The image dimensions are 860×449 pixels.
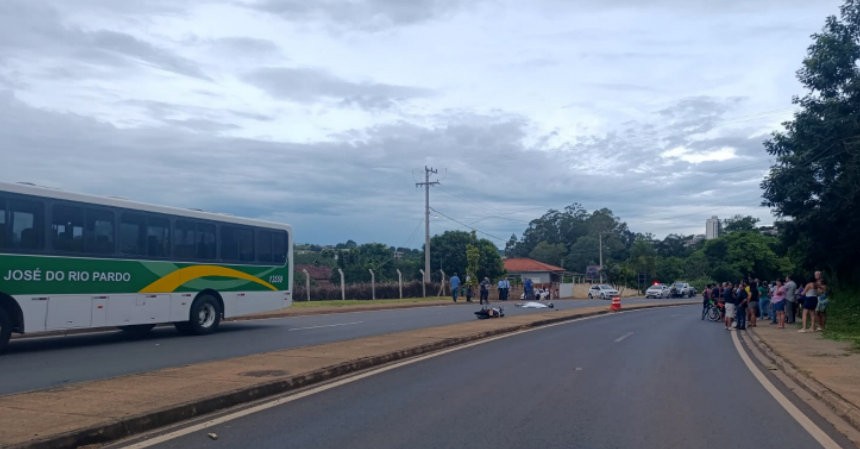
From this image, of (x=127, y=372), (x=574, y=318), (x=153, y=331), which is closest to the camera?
(x=127, y=372)

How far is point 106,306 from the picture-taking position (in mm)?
17969

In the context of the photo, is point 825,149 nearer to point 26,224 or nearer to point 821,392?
point 821,392

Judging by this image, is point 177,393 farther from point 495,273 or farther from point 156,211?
point 495,273

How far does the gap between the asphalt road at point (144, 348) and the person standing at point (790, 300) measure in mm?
11484

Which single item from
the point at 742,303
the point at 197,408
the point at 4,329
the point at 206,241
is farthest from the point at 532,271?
the point at 197,408

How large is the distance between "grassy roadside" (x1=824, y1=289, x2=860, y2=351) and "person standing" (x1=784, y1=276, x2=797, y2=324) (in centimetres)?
114

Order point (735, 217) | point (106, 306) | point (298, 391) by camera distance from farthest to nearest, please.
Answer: point (735, 217), point (106, 306), point (298, 391)

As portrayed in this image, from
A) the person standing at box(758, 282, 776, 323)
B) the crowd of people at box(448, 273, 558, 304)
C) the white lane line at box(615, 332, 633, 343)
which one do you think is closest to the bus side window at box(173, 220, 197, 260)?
the white lane line at box(615, 332, 633, 343)

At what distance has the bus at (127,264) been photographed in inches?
629

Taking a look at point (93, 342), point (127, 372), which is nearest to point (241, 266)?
point (93, 342)

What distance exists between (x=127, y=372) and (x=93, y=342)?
252 inches

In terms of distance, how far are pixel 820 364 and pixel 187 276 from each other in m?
14.5

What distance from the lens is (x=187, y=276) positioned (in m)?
20.7

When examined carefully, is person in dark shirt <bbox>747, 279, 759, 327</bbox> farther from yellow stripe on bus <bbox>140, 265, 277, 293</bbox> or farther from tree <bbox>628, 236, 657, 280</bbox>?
tree <bbox>628, 236, 657, 280</bbox>
